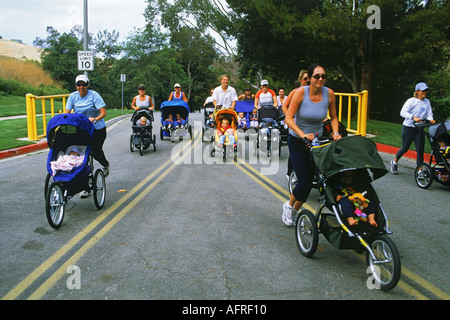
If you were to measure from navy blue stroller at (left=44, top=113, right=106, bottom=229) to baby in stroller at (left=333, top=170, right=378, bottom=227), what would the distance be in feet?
12.6

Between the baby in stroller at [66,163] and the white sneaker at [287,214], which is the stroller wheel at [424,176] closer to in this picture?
the white sneaker at [287,214]

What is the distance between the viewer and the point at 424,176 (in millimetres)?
9664

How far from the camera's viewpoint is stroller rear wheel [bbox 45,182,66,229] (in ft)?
20.3

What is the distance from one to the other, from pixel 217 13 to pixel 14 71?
18349 millimetres

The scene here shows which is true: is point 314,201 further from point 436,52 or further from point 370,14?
point 436,52

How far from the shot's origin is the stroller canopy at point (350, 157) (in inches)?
191

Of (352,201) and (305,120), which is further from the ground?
(305,120)

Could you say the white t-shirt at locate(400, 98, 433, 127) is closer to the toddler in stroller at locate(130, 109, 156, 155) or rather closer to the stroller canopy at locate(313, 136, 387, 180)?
the stroller canopy at locate(313, 136, 387, 180)

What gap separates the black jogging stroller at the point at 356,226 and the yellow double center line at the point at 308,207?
28 centimetres

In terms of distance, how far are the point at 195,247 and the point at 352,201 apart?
2.01 meters

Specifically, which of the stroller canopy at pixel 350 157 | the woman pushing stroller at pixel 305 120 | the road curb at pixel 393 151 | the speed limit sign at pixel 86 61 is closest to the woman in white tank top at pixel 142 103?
the speed limit sign at pixel 86 61

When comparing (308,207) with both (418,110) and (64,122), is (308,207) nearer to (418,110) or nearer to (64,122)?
(64,122)

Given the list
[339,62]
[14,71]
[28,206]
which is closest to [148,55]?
[14,71]

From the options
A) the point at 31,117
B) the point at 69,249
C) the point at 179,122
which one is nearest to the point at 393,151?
the point at 179,122
